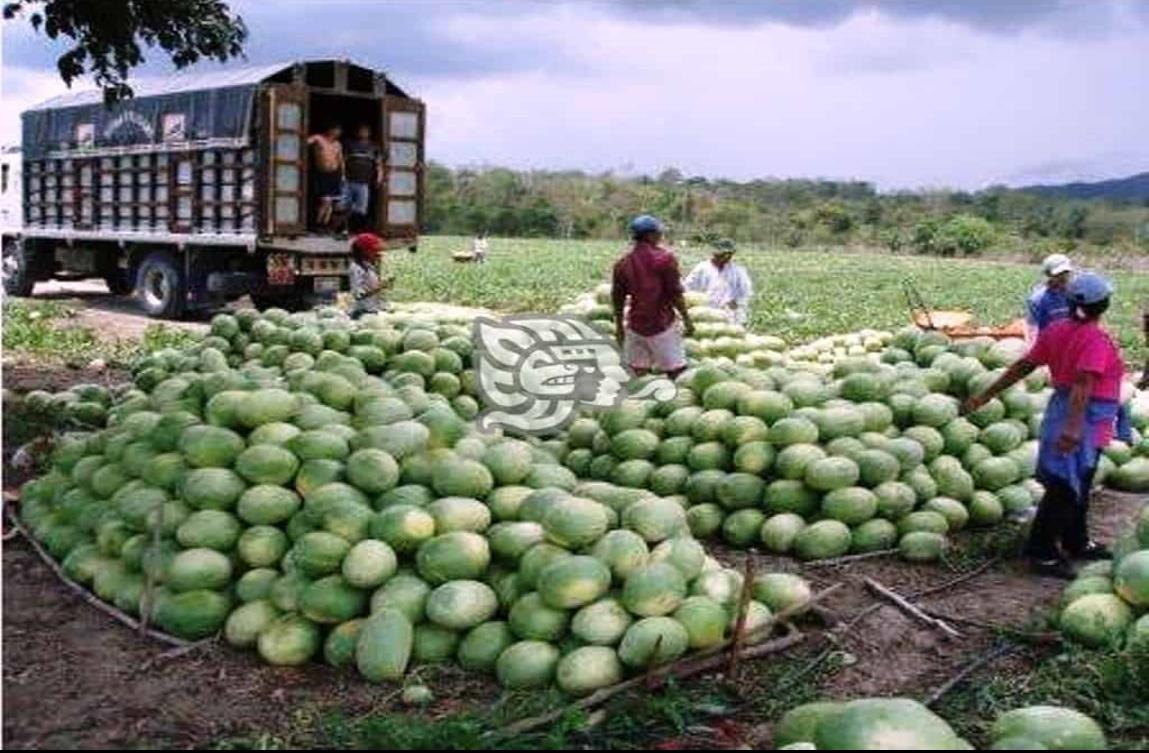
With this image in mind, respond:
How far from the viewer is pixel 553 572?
4.38 meters

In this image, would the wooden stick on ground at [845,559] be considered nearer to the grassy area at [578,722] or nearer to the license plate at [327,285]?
the grassy area at [578,722]

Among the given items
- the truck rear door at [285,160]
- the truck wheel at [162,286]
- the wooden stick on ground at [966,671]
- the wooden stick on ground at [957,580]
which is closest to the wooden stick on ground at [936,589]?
the wooden stick on ground at [957,580]

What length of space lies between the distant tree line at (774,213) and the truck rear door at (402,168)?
178ft

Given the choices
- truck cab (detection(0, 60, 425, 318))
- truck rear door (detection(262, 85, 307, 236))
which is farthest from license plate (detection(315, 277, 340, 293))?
truck rear door (detection(262, 85, 307, 236))

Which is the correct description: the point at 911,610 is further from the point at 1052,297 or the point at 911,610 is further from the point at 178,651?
the point at 1052,297

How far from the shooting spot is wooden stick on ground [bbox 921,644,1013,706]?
4.36 meters

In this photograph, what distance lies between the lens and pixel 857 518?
604 cm

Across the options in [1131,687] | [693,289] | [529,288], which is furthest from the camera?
[529,288]

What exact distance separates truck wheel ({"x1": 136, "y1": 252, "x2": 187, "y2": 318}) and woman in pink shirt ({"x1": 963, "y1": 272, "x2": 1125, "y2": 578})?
43.4 feet

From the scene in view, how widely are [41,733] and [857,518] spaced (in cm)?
380

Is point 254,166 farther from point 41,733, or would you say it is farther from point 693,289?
point 41,733

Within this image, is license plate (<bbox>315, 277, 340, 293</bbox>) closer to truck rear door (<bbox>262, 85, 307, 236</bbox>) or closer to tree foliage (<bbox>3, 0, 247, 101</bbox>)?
truck rear door (<bbox>262, 85, 307, 236</bbox>)

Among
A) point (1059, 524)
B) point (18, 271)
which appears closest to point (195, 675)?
point (1059, 524)

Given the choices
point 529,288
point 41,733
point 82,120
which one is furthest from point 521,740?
point 529,288
